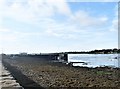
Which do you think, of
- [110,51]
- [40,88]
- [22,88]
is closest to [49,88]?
[40,88]

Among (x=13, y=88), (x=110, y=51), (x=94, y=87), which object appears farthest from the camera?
(x=110, y=51)

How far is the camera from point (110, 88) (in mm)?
21125

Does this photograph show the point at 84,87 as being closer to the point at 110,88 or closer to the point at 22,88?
the point at 110,88

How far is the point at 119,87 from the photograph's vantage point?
21.8 metres

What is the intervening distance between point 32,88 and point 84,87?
4063 mm

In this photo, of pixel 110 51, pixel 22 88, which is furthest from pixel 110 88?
pixel 110 51

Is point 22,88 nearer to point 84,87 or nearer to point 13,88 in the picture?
point 13,88

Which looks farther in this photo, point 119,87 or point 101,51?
point 101,51

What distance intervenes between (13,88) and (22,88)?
2.37 feet

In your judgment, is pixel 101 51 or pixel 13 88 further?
pixel 101 51

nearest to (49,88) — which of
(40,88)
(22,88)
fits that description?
(40,88)

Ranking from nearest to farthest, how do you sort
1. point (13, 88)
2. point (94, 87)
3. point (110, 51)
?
point (13, 88) → point (94, 87) → point (110, 51)

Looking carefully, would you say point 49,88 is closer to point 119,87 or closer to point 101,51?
point 119,87

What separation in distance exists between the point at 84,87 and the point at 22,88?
484cm
